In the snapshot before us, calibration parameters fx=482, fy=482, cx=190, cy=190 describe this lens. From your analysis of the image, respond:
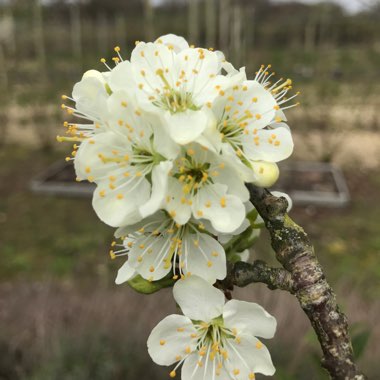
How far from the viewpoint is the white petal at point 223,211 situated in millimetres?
775

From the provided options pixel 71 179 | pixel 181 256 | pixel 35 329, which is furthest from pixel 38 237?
pixel 181 256

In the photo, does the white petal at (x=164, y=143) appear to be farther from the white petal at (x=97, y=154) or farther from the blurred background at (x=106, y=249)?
the blurred background at (x=106, y=249)

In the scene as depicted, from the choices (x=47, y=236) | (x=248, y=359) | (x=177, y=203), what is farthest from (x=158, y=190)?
(x=47, y=236)

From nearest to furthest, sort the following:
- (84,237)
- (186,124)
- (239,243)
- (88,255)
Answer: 1. (186,124)
2. (239,243)
3. (88,255)
4. (84,237)

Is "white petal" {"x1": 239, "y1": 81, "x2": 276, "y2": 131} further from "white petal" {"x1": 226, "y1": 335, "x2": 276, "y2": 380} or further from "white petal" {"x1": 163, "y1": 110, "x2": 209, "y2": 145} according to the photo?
"white petal" {"x1": 226, "y1": 335, "x2": 276, "y2": 380}

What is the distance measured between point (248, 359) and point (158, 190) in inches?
14.8

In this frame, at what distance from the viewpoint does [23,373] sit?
7.89ft

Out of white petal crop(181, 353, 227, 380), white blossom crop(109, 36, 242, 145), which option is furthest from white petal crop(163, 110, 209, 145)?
white petal crop(181, 353, 227, 380)

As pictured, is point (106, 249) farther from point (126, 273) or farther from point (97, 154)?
point (97, 154)

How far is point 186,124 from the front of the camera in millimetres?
747

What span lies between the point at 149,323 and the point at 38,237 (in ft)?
8.24

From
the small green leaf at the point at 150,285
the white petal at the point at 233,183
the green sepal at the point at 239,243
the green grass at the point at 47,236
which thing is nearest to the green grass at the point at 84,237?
the green grass at the point at 47,236

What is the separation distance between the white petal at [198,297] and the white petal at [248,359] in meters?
0.08

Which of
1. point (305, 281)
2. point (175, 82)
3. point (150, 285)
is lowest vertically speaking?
point (150, 285)
